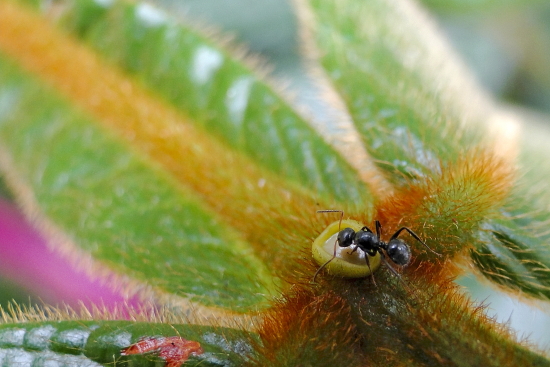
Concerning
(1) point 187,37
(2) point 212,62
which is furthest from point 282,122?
(1) point 187,37

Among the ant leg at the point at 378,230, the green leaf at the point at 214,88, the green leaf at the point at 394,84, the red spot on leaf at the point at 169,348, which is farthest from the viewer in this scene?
the green leaf at the point at 214,88

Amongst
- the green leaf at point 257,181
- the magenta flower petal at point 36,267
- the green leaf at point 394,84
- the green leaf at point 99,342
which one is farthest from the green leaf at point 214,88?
the magenta flower petal at point 36,267

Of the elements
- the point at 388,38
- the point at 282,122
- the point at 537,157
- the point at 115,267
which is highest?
the point at 388,38

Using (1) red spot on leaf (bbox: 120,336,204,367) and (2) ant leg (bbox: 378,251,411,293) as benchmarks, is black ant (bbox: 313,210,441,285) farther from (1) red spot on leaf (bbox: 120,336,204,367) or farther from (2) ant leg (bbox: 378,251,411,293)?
(1) red spot on leaf (bbox: 120,336,204,367)

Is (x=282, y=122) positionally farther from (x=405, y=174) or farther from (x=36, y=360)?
(x=36, y=360)

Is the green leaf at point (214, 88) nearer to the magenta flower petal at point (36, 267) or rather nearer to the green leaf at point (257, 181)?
the green leaf at point (257, 181)

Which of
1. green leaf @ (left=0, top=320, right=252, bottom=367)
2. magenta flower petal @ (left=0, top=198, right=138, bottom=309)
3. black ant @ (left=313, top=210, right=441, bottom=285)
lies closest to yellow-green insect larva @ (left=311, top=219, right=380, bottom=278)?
black ant @ (left=313, top=210, right=441, bottom=285)
